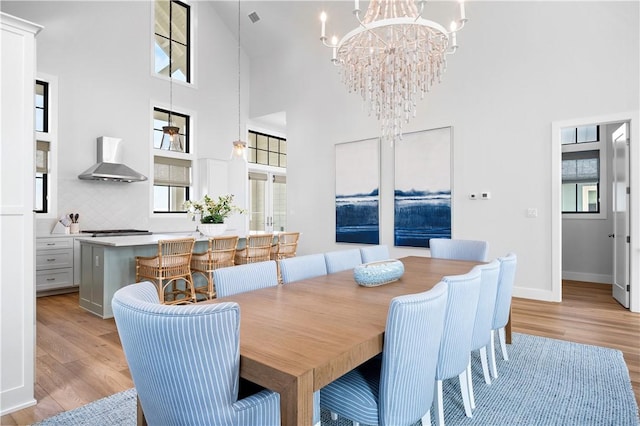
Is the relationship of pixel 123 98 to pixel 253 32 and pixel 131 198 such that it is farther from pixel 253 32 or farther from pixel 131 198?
pixel 253 32

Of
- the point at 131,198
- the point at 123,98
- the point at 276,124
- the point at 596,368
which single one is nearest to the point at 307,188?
the point at 276,124

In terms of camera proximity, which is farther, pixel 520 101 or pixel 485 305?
pixel 520 101

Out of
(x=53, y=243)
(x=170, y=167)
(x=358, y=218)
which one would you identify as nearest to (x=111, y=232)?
(x=53, y=243)

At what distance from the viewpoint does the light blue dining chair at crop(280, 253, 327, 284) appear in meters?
2.37

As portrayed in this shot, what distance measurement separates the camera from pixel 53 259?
5.14 meters

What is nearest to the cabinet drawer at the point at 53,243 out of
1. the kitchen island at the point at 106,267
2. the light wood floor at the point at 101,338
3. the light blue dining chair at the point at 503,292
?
the light wood floor at the point at 101,338

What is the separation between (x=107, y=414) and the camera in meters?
2.06

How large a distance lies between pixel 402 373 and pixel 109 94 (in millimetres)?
6660

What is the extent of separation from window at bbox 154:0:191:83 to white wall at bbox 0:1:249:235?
8.5 inches

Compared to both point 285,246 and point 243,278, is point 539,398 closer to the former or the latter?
point 243,278

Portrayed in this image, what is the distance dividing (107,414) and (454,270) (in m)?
2.44

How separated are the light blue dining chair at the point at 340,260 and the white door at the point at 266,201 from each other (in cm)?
519

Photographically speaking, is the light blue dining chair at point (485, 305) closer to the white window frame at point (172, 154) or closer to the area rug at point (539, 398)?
the area rug at point (539, 398)

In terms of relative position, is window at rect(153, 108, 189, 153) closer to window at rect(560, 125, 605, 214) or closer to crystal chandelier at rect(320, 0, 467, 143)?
crystal chandelier at rect(320, 0, 467, 143)
